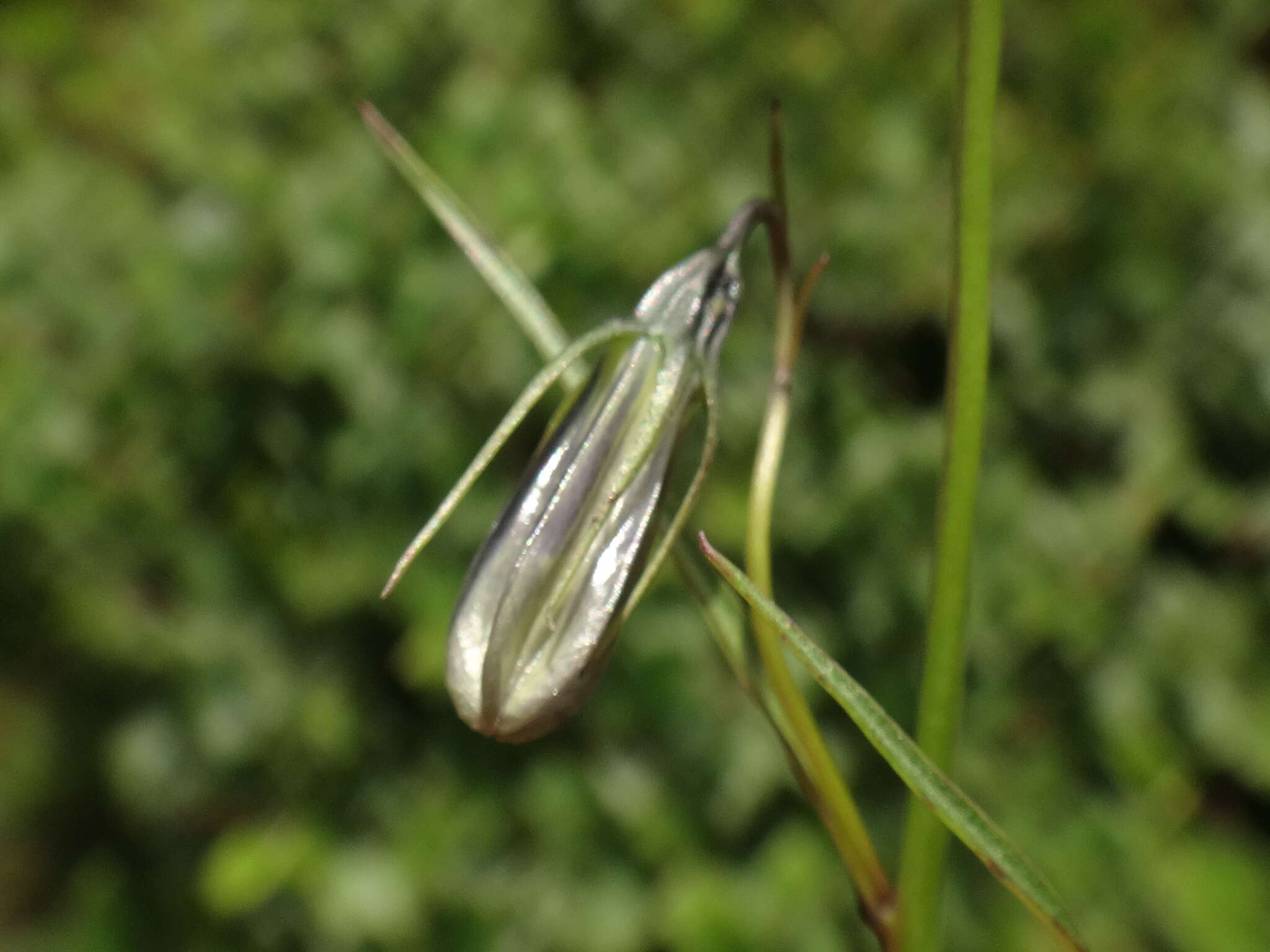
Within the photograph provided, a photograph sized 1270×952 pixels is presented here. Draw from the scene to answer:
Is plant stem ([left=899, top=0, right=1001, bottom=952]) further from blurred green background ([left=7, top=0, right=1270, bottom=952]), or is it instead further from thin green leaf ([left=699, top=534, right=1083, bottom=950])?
blurred green background ([left=7, top=0, right=1270, bottom=952])

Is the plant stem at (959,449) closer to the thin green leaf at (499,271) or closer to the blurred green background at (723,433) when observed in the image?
the thin green leaf at (499,271)

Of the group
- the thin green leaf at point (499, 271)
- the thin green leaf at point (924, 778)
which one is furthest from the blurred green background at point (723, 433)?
the thin green leaf at point (924, 778)

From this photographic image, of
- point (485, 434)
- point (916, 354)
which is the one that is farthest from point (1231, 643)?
point (485, 434)

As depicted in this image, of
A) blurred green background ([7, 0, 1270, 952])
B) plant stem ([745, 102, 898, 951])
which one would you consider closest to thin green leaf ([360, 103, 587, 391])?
plant stem ([745, 102, 898, 951])

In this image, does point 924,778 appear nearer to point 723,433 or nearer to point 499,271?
point 499,271

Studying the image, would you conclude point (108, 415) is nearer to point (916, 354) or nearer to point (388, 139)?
point (388, 139)
